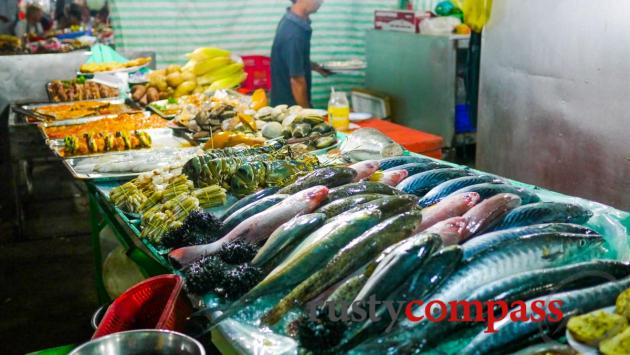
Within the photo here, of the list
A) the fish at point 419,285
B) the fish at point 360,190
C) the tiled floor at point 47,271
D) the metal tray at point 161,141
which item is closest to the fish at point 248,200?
the fish at point 360,190

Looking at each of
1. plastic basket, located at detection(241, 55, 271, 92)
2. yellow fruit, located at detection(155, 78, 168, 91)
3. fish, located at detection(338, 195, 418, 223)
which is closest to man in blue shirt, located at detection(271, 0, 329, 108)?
yellow fruit, located at detection(155, 78, 168, 91)

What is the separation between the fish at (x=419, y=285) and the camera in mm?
1757

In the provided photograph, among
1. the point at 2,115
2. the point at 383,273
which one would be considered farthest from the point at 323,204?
the point at 2,115

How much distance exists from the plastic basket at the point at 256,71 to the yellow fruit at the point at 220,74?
1070mm

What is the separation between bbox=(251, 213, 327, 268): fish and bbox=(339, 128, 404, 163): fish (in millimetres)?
1108

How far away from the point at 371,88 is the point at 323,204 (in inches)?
260

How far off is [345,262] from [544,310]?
0.62 metres

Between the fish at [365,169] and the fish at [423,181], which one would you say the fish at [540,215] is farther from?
the fish at [365,169]

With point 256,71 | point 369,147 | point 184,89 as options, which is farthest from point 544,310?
point 256,71

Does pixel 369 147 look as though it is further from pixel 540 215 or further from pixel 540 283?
pixel 540 283

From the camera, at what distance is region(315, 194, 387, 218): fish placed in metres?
2.37

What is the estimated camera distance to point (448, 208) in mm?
2309

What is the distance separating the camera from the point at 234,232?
239 cm

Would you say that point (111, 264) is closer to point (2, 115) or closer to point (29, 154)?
point (29, 154)
